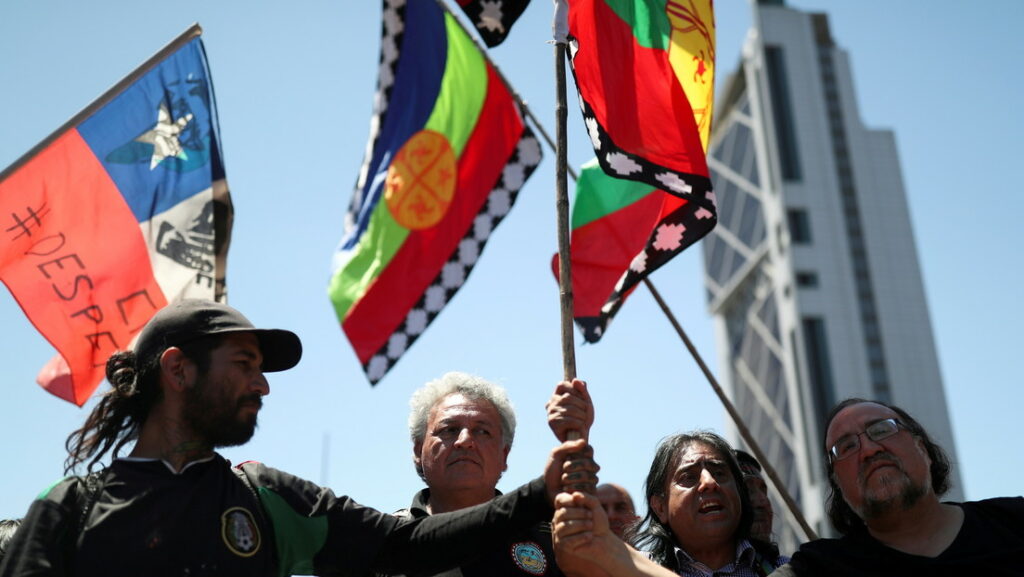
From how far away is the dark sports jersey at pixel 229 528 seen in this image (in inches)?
125

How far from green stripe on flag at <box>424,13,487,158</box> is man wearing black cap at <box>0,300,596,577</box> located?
491 cm

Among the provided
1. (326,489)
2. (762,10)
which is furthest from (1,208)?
(762,10)

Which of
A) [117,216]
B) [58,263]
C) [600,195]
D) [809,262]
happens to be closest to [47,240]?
[58,263]

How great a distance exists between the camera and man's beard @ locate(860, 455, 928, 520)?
13.4 feet

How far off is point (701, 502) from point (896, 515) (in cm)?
77

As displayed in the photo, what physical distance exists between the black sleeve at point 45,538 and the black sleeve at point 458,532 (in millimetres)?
862

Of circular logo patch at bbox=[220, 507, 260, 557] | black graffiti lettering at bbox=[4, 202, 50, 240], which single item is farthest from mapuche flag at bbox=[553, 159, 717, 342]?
circular logo patch at bbox=[220, 507, 260, 557]

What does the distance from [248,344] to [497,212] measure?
4891 mm

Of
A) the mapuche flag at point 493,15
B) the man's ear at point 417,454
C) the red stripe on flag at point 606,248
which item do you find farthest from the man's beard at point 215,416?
the red stripe on flag at point 606,248

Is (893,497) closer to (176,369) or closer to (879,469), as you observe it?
(879,469)

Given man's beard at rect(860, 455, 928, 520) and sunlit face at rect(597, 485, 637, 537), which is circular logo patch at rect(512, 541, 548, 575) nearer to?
man's beard at rect(860, 455, 928, 520)

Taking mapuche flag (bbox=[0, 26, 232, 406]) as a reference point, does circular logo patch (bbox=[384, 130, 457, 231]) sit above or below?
above

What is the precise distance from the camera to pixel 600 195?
7.54 m

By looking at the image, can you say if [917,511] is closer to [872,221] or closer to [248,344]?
[248,344]
